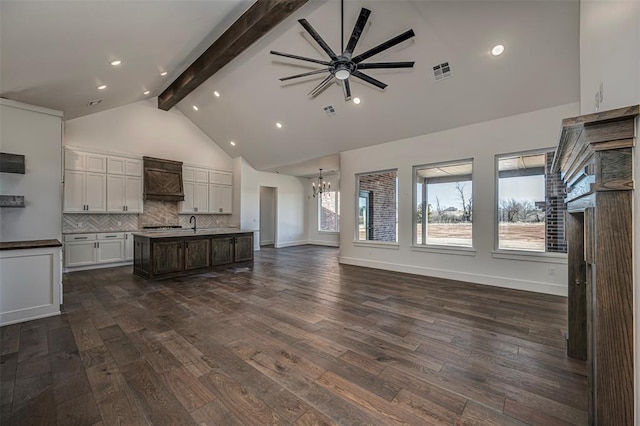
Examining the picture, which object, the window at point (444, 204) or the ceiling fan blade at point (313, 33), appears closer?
the ceiling fan blade at point (313, 33)

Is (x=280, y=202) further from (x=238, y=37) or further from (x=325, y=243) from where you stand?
(x=238, y=37)

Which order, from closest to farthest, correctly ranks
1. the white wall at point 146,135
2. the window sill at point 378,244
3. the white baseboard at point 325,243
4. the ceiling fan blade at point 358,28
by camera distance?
the ceiling fan blade at point 358,28 < the window sill at point 378,244 < the white wall at point 146,135 < the white baseboard at point 325,243

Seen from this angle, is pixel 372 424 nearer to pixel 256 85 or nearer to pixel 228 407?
pixel 228 407

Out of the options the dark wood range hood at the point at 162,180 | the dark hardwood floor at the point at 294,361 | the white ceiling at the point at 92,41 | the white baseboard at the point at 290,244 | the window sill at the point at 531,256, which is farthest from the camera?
the white baseboard at the point at 290,244

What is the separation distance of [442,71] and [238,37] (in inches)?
122

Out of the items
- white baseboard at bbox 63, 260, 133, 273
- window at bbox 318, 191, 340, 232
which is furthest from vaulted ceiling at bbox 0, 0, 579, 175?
window at bbox 318, 191, 340, 232

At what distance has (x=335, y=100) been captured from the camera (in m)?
5.28

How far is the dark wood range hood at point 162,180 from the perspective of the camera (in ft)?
22.9

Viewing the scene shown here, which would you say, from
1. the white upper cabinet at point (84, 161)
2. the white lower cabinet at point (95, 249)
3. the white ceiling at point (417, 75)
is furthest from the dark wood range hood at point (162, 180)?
the white ceiling at point (417, 75)

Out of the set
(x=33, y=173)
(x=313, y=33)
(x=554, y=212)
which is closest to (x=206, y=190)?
(x=33, y=173)

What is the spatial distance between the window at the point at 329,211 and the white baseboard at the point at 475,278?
4.20 metres

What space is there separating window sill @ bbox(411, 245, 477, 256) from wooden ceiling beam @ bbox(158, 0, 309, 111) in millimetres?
4572

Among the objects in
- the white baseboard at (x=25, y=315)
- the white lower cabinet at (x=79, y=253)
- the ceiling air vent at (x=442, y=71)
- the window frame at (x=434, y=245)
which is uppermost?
the ceiling air vent at (x=442, y=71)

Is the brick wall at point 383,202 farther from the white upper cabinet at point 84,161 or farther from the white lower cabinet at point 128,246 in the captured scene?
the white upper cabinet at point 84,161
